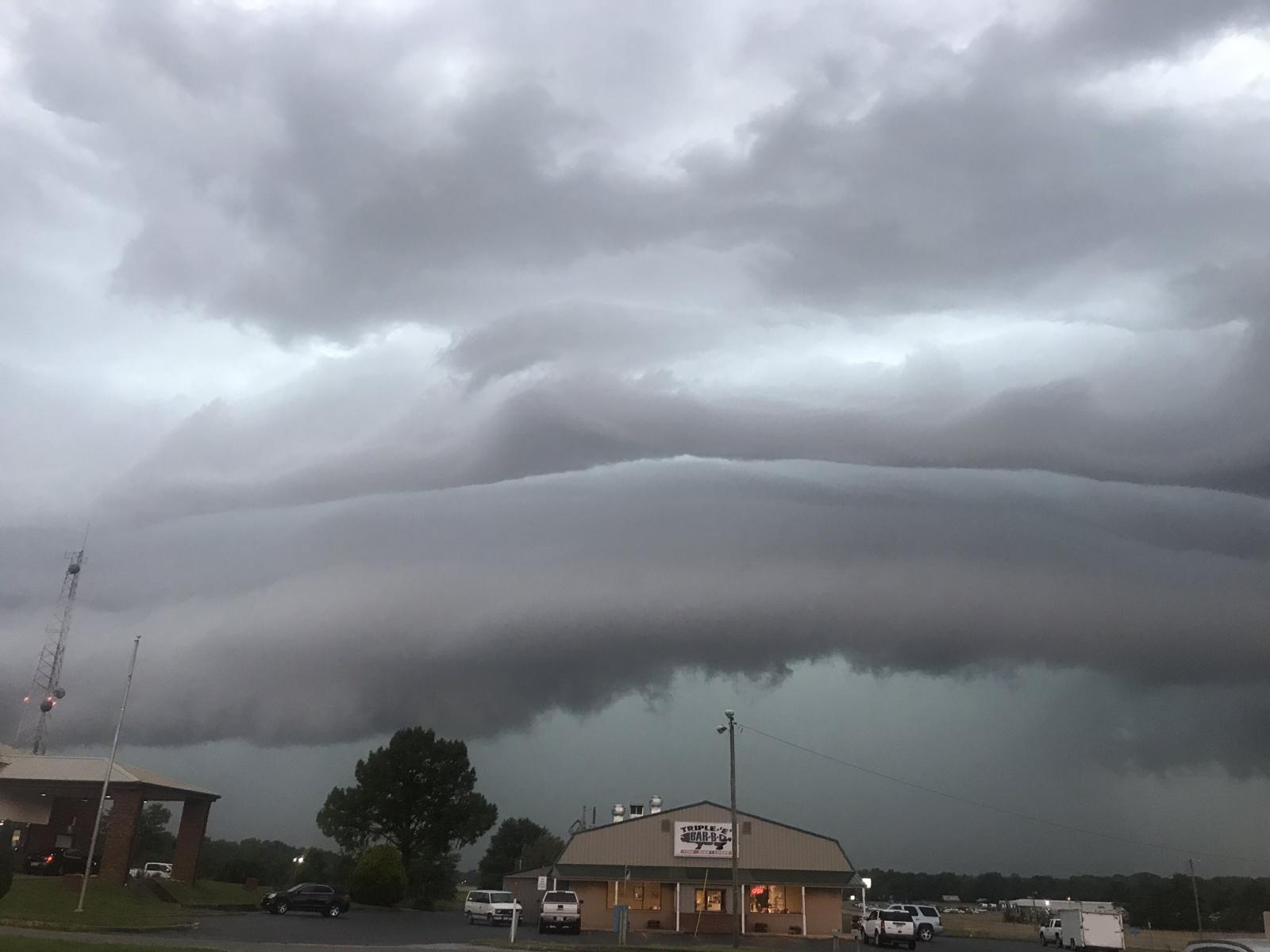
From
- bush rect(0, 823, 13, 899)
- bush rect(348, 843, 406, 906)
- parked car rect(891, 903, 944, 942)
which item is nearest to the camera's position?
bush rect(0, 823, 13, 899)

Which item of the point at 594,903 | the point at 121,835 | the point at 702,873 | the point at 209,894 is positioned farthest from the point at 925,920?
the point at 121,835

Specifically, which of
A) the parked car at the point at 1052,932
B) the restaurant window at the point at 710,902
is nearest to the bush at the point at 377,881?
the restaurant window at the point at 710,902

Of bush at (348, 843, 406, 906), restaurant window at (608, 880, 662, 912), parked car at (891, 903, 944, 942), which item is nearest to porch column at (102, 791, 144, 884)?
bush at (348, 843, 406, 906)

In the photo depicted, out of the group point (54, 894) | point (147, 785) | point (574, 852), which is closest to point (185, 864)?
point (147, 785)

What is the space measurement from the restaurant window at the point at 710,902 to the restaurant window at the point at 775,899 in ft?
5.86

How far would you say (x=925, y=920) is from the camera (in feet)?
222

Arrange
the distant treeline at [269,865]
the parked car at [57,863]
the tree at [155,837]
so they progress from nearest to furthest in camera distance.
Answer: the parked car at [57,863]
the distant treeline at [269,865]
the tree at [155,837]

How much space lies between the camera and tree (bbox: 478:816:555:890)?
154875mm

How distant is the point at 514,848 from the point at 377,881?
8929 centimetres

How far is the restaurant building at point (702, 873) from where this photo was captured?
62.1 metres

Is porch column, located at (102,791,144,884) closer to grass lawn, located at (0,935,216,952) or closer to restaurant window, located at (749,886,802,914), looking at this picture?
grass lawn, located at (0,935,216,952)

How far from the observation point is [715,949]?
3841 centimetres

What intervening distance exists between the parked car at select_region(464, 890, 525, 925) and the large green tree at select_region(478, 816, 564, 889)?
8240cm

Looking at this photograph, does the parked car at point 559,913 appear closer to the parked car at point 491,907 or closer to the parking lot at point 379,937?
the parking lot at point 379,937
